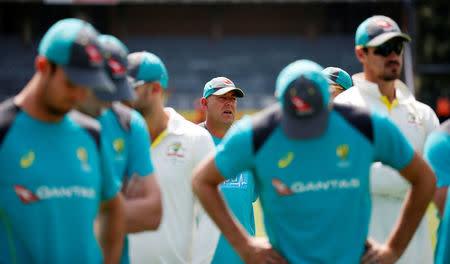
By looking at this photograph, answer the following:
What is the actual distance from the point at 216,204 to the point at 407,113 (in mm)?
2002

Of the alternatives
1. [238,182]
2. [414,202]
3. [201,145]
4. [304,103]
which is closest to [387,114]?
[414,202]

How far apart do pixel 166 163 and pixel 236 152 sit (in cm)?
170

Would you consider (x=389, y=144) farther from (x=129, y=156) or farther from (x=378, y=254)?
(x=129, y=156)

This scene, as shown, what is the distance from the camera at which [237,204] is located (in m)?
5.79

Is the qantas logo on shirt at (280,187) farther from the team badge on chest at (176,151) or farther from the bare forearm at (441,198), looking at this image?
the team badge on chest at (176,151)

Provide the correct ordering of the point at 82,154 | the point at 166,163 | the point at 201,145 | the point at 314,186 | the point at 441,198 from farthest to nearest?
the point at 201,145, the point at 166,163, the point at 441,198, the point at 314,186, the point at 82,154

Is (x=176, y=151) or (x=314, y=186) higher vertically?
(x=314, y=186)

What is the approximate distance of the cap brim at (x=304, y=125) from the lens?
317cm

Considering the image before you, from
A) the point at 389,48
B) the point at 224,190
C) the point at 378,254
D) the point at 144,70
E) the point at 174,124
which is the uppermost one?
the point at 389,48

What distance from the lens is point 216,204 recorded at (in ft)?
11.3

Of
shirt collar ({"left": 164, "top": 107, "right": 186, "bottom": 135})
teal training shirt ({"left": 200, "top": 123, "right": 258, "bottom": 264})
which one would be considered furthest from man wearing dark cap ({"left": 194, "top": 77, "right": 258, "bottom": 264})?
shirt collar ({"left": 164, "top": 107, "right": 186, "bottom": 135})

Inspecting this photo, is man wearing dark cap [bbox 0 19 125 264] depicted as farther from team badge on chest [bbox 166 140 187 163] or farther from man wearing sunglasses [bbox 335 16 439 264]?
man wearing sunglasses [bbox 335 16 439 264]

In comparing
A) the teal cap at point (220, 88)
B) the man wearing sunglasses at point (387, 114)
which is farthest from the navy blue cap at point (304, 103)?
the teal cap at point (220, 88)

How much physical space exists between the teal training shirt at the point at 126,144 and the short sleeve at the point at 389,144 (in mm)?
1243
